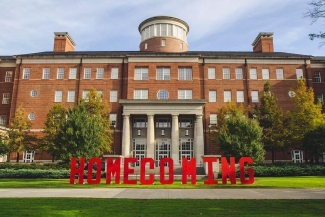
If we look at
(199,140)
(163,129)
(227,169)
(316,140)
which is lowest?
(227,169)

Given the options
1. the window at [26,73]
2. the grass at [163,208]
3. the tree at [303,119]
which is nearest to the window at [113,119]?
the window at [26,73]

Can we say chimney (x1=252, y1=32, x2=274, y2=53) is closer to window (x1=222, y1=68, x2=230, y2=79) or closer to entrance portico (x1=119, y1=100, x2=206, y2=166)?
window (x1=222, y1=68, x2=230, y2=79)

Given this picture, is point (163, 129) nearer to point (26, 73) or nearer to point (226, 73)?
point (226, 73)

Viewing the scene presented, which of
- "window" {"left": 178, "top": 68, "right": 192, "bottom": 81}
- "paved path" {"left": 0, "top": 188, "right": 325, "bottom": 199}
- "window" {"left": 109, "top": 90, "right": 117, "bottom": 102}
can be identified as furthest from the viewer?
"window" {"left": 178, "top": 68, "right": 192, "bottom": 81}

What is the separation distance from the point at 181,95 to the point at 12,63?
90.8ft

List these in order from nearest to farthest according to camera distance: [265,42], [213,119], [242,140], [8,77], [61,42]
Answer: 1. [242,140]
2. [213,119]
3. [8,77]
4. [61,42]
5. [265,42]

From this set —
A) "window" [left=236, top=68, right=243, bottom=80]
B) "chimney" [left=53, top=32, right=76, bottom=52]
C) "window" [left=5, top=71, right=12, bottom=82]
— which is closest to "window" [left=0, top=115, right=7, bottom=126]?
"window" [left=5, top=71, right=12, bottom=82]

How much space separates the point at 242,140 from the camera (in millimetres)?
30203

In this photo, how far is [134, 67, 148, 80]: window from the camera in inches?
1706

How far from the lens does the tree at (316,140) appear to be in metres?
32.6

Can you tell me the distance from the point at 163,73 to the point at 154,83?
2.17m

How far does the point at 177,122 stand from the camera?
128ft

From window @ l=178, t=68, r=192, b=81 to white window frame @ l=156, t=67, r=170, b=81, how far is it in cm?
181

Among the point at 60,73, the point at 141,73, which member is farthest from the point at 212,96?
the point at 60,73
